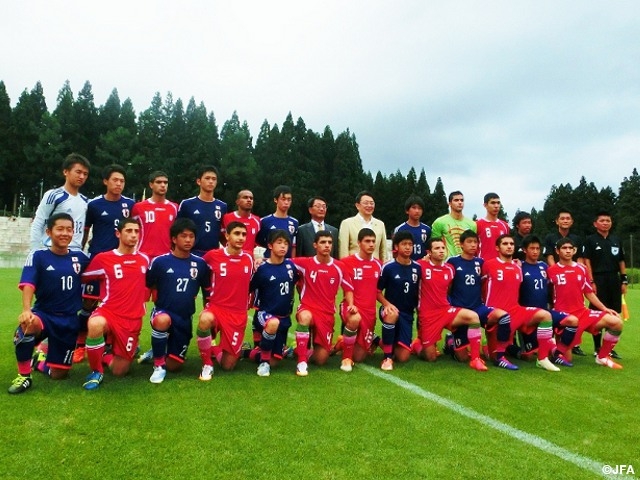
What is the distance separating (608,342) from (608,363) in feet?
0.86

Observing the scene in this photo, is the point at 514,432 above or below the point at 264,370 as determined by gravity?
above

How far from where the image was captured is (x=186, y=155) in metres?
54.4

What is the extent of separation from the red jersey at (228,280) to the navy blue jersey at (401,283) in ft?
5.63

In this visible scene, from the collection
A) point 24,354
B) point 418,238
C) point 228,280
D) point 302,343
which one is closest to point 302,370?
point 302,343

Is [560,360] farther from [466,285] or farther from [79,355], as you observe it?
[79,355]

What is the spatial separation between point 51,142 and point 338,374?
53.7 meters

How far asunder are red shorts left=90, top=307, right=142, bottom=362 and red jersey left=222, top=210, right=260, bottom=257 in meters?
1.97

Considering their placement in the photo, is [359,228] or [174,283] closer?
[174,283]

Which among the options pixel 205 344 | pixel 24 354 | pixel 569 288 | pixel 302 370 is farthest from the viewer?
pixel 569 288

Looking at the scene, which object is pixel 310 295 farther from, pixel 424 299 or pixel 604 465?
pixel 604 465

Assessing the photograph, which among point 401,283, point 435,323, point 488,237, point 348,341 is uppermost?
point 488,237

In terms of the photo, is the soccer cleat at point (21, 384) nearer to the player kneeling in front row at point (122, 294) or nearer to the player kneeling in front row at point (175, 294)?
the player kneeling in front row at point (122, 294)

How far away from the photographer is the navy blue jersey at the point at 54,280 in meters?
4.38

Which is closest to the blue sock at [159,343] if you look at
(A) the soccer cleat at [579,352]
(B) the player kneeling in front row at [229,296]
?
(B) the player kneeling in front row at [229,296]
